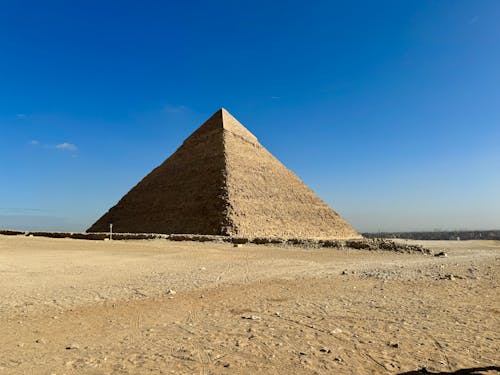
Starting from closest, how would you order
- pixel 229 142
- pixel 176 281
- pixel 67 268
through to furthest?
pixel 176 281
pixel 67 268
pixel 229 142

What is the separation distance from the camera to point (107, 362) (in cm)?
338

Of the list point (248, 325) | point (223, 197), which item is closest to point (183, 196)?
point (223, 197)

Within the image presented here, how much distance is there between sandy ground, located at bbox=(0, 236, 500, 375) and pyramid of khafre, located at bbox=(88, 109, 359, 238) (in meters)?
26.4

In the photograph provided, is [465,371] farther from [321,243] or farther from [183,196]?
[183,196]

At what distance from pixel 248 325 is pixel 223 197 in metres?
35.2

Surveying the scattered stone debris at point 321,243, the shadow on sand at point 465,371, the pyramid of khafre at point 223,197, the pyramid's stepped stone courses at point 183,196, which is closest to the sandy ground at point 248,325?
the shadow on sand at point 465,371

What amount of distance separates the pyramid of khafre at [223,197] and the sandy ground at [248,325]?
26.4 meters

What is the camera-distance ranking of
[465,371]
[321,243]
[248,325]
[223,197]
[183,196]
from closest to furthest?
[465,371]
[248,325]
[321,243]
[223,197]
[183,196]

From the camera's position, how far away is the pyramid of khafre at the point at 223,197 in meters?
38.2

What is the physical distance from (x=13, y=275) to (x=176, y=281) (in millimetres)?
4100

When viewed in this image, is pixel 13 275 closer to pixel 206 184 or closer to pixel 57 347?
pixel 57 347

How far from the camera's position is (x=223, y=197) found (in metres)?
39.7

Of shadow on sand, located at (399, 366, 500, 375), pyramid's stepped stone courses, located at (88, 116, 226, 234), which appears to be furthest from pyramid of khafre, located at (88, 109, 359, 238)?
shadow on sand, located at (399, 366, 500, 375)

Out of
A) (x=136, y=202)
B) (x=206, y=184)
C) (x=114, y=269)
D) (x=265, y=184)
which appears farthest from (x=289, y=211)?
(x=114, y=269)
